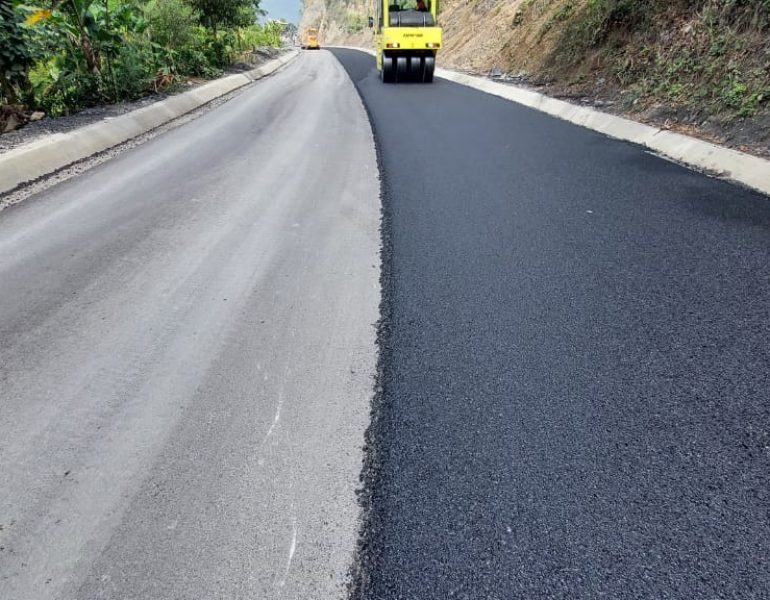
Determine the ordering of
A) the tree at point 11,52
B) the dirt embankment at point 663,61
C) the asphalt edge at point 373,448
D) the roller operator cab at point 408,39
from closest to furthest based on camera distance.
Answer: the asphalt edge at point 373,448 → the dirt embankment at point 663,61 → the tree at point 11,52 → the roller operator cab at point 408,39

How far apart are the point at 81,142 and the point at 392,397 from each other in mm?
6998

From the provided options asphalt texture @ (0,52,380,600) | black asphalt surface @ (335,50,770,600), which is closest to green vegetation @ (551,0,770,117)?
black asphalt surface @ (335,50,770,600)

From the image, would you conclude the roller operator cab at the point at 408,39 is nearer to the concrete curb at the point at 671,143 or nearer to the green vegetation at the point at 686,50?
the green vegetation at the point at 686,50

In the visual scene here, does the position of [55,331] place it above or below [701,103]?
below

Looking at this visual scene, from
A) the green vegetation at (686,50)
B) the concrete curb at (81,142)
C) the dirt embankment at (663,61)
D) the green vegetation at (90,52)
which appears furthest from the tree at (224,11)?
the green vegetation at (686,50)

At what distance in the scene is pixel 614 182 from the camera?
561 cm

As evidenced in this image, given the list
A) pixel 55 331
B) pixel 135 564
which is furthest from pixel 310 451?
pixel 55 331

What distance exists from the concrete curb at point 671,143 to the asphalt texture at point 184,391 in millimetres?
3968

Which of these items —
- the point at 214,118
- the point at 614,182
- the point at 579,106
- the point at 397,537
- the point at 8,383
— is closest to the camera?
the point at 397,537

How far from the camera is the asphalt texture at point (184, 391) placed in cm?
177

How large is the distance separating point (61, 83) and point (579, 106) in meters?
9.75

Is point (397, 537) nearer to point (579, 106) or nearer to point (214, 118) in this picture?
point (579, 106)

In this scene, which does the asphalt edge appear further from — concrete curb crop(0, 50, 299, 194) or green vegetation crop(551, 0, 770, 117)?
green vegetation crop(551, 0, 770, 117)

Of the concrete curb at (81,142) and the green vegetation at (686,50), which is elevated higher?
the green vegetation at (686,50)
